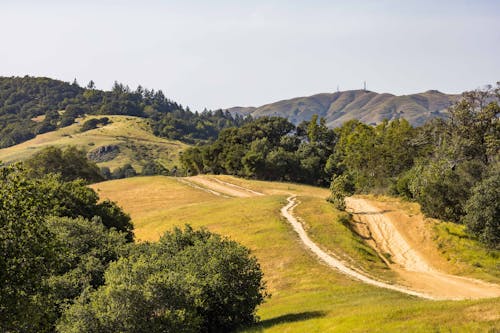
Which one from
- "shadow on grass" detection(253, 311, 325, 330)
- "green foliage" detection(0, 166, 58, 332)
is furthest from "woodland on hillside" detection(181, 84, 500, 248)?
"green foliage" detection(0, 166, 58, 332)

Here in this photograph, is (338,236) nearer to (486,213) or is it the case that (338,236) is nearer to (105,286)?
(486,213)

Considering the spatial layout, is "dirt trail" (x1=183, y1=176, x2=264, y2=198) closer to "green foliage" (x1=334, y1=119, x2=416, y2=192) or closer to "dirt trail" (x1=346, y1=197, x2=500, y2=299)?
"green foliage" (x1=334, y1=119, x2=416, y2=192)

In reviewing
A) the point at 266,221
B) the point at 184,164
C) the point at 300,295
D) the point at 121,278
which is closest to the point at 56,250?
the point at 121,278

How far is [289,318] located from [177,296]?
7826 mm

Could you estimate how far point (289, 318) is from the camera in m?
26.6

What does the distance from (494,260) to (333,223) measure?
57.2ft

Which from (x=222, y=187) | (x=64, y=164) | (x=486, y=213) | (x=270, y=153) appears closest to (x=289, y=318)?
(x=486, y=213)

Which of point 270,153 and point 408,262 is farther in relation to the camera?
point 270,153

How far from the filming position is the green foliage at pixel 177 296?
1998 cm

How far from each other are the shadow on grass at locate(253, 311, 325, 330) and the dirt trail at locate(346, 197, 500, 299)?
469 inches

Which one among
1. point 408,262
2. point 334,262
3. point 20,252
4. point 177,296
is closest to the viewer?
point 20,252

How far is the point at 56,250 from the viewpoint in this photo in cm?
2094

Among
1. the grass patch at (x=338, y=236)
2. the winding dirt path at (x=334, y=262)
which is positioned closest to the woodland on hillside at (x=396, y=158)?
the grass patch at (x=338, y=236)

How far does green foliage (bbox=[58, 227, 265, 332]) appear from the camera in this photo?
1998cm
